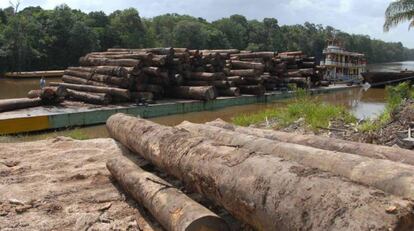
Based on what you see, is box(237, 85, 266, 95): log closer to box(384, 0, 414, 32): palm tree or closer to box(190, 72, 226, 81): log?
box(190, 72, 226, 81): log

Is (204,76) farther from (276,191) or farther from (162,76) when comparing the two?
(276,191)

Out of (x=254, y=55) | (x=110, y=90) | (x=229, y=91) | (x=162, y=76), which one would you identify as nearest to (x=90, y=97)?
(x=110, y=90)

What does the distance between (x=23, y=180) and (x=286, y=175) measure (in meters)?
3.90

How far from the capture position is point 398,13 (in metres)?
23.0

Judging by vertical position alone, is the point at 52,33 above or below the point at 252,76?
above

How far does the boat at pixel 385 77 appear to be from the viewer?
33.6 metres

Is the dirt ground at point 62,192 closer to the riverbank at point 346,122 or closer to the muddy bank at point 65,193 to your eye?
the muddy bank at point 65,193

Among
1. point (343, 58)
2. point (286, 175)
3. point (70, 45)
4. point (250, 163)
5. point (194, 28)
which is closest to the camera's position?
point (286, 175)

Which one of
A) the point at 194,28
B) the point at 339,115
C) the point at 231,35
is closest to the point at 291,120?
the point at 339,115

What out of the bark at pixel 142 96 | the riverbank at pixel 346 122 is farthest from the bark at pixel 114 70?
the riverbank at pixel 346 122

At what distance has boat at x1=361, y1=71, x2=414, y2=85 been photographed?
33569 mm

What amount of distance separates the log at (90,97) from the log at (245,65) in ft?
27.8

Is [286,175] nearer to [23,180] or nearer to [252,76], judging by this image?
[23,180]

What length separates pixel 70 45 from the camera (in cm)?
5484
